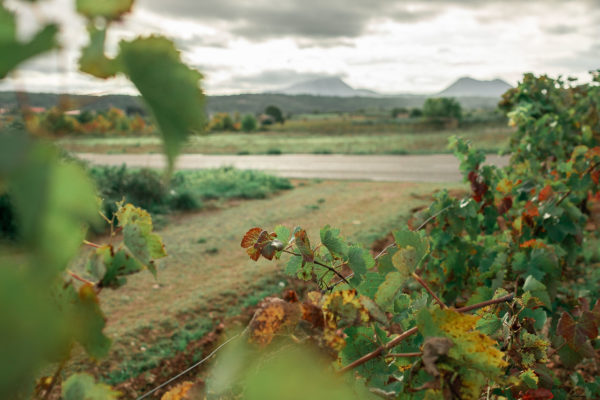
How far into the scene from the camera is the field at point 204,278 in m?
3.69

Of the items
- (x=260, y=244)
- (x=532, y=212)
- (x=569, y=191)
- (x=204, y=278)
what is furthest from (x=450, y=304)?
(x=204, y=278)

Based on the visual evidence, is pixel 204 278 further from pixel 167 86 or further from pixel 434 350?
pixel 167 86

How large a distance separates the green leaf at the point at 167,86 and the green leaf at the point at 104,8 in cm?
2

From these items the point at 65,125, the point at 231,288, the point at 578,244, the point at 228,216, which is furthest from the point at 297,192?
the point at 65,125

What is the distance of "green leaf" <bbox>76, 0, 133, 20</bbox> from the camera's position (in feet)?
0.91

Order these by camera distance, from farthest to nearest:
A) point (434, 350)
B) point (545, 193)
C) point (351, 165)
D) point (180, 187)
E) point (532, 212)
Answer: point (351, 165) < point (180, 187) < point (545, 193) < point (532, 212) < point (434, 350)

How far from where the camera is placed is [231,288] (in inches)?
190

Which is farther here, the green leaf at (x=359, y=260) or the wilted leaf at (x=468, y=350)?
the green leaf at (x=359, y=260)

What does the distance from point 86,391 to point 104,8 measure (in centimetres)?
37

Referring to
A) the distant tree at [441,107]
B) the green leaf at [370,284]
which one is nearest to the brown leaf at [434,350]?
the green leaf at [370,284]

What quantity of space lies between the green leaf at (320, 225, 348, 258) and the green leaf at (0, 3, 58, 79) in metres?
0.74

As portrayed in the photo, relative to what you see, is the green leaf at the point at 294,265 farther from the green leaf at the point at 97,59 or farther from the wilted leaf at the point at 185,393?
the green leaf at the point at 97,59

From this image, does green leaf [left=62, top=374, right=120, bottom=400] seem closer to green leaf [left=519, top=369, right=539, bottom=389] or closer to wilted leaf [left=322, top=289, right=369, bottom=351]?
wilted leaf [left=322, top=289, right=369, bottom=351]

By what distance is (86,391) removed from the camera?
0.45 metres
